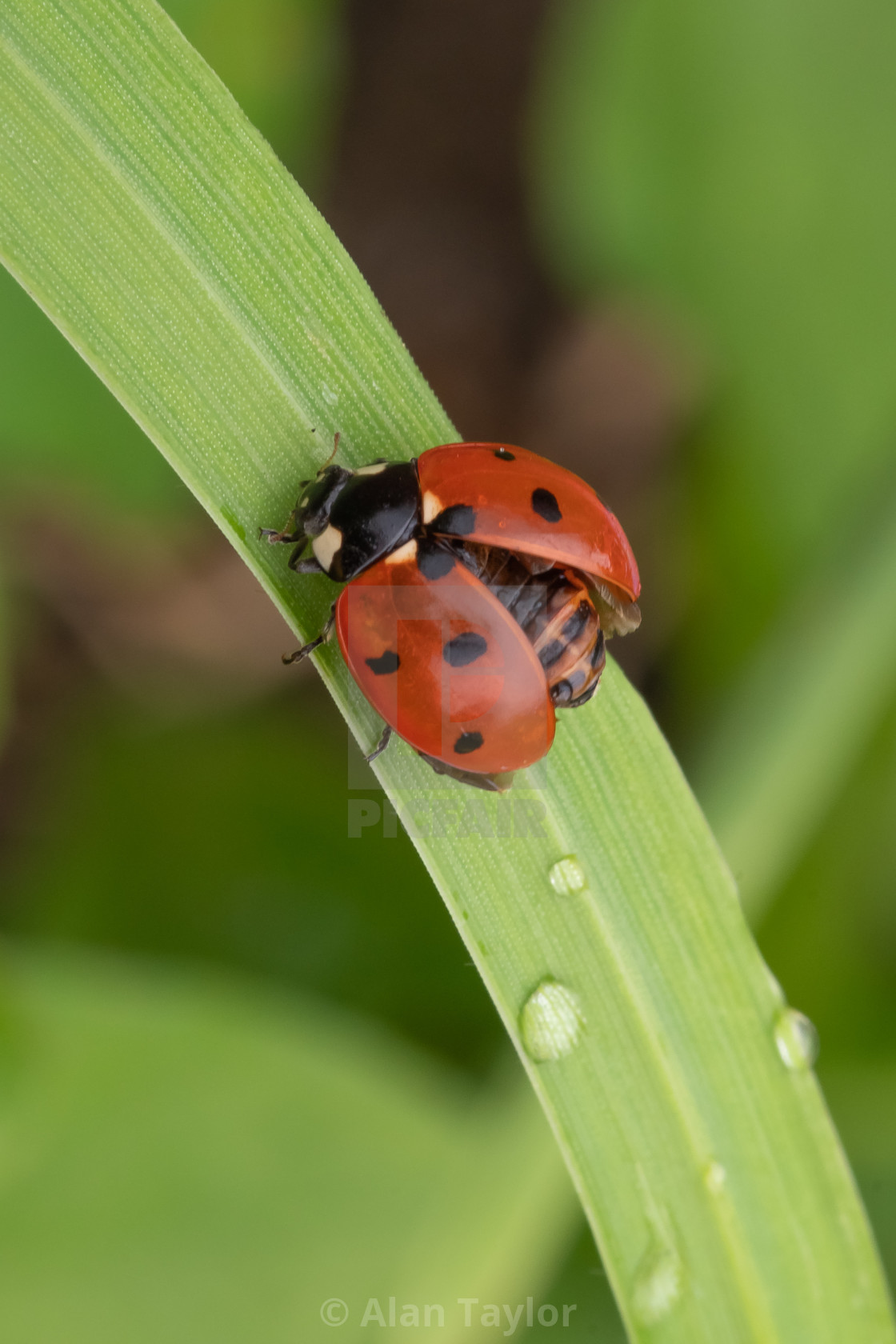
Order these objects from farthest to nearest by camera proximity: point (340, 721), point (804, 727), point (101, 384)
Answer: point (340, 721) < point (101, 384) < point (804, 727)

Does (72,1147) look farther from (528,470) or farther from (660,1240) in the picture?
(528,470)

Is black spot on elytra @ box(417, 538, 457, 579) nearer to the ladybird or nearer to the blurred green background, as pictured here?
the ladybird

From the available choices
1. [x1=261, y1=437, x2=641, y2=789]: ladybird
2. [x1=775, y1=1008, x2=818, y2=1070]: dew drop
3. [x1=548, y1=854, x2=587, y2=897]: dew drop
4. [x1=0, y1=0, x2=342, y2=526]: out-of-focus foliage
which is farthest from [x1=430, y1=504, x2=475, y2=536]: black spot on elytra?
[x1=0, y1=0, x2=342, y2=526]: out-of-focus foliage

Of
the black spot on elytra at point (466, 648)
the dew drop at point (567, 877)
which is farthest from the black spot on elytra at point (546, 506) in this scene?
the dew drop at point (567, 877)

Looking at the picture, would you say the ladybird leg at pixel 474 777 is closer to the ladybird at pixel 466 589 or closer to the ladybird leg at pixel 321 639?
the ladybird at pixel 466 589

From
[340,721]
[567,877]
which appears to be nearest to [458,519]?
[567,877]

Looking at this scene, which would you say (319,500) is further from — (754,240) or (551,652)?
(754,240)
